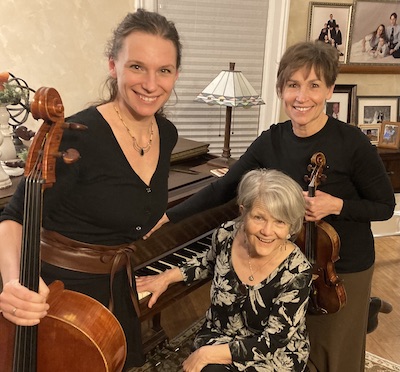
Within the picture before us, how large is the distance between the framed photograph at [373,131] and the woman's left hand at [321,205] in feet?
7.35

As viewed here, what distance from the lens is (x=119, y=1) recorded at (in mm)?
2760

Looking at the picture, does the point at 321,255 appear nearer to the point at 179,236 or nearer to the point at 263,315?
the point at 263,315

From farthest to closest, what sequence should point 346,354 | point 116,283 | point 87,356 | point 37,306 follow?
point 346,354 → point 116,283 → point 87,356 → point 37,306

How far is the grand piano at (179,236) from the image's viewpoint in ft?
6.04

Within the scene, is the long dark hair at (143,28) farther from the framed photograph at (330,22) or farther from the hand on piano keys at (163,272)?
the framed photograph at (330,22)

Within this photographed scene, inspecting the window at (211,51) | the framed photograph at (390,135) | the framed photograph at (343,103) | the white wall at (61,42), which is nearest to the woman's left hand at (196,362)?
the white wall at (61,42)

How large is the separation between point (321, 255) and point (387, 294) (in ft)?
6.00

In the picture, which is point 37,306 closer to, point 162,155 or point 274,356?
point 162,155

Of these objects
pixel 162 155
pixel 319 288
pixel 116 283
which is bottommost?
pixel 319 288

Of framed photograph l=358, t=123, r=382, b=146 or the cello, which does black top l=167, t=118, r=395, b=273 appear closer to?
the cello

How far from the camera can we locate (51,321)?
1131 mm

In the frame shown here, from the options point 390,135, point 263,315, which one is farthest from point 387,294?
point 263,315

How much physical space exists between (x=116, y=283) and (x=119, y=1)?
1.95m

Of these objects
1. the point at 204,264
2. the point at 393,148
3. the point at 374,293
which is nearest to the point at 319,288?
the point at 204,264
